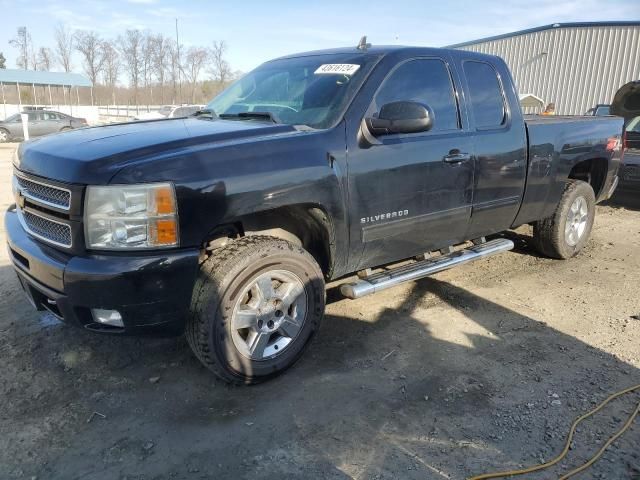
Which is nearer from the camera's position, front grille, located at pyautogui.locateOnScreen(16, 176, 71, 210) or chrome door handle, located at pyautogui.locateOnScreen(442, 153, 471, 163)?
front grille, located at pyautogui.locateOnScreen(16, 176, 71, 210)

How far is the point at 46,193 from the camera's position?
2898mm

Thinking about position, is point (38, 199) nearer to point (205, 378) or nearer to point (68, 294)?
point (68, 294)

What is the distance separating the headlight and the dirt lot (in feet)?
3.29

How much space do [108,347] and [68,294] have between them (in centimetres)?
105

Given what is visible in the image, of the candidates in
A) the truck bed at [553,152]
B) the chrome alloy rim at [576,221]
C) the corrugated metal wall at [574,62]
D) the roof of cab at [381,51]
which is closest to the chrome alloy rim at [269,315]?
the roof of cab at [381,51]

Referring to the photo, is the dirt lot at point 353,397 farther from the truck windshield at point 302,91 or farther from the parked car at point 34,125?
the parked car at point 34,125

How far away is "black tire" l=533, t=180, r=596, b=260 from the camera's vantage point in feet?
17.6

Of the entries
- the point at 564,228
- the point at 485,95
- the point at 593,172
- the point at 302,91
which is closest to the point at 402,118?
the point at 302,91

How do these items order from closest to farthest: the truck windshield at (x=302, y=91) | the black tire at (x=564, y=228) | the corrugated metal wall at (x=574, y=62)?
the truck windshield at (x=302, y=91) → the black tire at (x=564, y=228) → the corrugated metal wall at (x=574, y=62)

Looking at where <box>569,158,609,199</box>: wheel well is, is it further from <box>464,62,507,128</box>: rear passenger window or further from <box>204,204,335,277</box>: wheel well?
<box>204,204,335,277</box>: wheel well

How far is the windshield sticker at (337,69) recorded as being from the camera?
363 centimetres

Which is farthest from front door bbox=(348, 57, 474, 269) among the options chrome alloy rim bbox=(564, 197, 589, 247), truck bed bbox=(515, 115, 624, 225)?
chrome alloy rim bbox=(564, 197, 589, 247)

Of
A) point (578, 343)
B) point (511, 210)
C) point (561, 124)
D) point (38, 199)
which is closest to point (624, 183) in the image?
point (561, 124)

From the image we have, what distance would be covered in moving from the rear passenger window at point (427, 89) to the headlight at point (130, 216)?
5.51ft
